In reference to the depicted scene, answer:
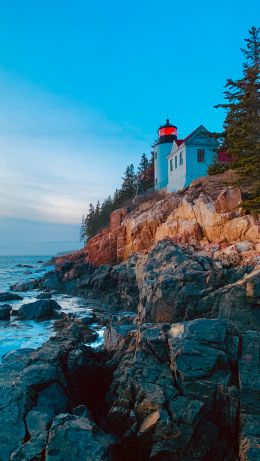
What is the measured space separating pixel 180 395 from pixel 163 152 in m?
43.5

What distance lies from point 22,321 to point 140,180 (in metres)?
41.2

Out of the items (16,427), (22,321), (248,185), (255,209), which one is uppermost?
(248,185)

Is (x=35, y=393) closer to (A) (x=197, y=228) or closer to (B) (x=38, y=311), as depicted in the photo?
(B) (x=38, y=311)

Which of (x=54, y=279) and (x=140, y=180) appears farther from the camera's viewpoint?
(x=140, y=180)

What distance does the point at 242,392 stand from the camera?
661 cm

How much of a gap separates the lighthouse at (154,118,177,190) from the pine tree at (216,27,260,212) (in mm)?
21949

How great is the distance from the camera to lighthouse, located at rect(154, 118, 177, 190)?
154 ft

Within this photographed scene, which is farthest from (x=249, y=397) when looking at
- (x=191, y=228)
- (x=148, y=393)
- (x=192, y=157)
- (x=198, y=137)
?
(x=198, y=137)

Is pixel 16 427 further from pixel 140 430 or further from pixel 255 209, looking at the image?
pixel 255 209

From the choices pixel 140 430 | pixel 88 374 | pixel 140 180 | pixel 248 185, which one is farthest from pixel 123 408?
pixel 140 180

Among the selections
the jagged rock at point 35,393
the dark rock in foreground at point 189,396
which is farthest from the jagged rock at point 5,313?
the dark rock in foreground at point 189,396

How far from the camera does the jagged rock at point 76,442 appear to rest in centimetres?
544

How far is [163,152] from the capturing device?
155ft

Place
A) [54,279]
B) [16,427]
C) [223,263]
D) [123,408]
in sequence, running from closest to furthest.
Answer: [16,427]
[123,408]
[223,263]
[54,279]
